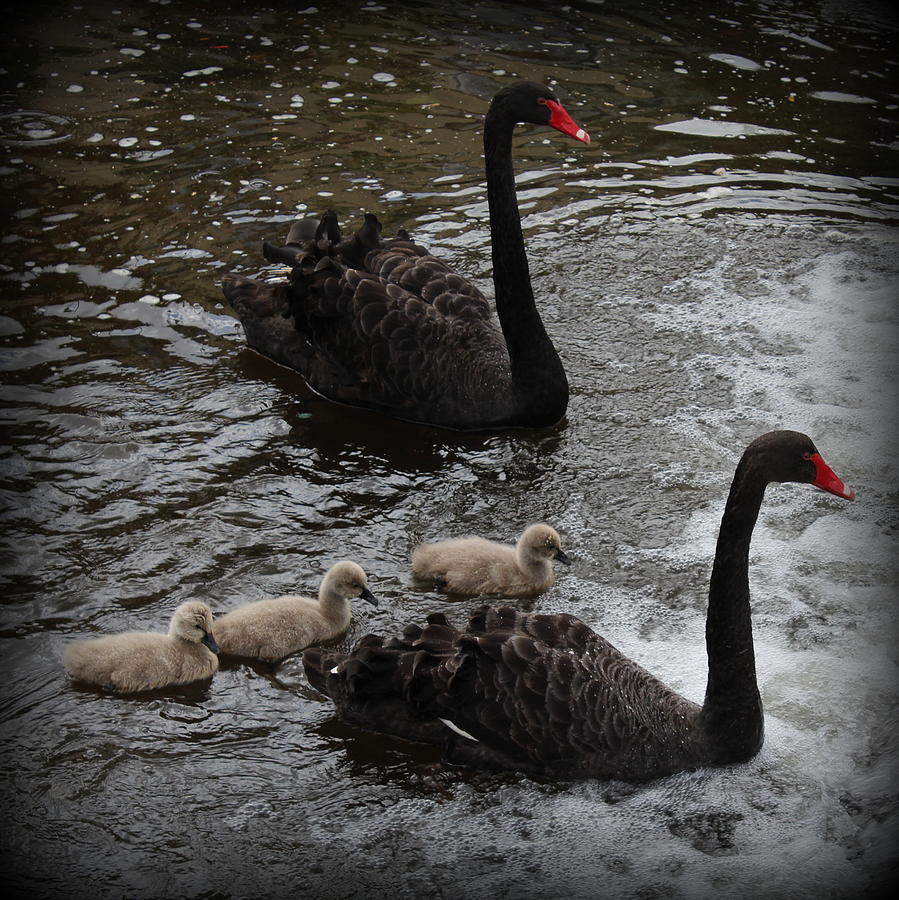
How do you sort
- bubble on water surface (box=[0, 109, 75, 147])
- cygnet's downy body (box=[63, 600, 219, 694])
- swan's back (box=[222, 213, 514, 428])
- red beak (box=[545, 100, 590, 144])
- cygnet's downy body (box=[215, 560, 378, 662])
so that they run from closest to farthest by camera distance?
cygnet's downy body (box=[63, 600, 219, 694]) < cygnet's downy body (box=[215, 560, 378, 662]) < red beak (box=[545, 100, 590, 144]) < swan's back (box=[222, 213, 514, 428]) < bubble on water surface (box=[0, 109, 75, 147])

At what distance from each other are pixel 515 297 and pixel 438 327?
41cm

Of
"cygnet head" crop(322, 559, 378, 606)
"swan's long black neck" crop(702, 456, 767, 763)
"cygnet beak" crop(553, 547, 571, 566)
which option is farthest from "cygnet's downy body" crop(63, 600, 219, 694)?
"swan's long black neck" crop(702, 456, 767, 763)

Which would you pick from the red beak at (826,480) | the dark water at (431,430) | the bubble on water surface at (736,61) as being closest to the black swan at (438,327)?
the dark water at (431,430)

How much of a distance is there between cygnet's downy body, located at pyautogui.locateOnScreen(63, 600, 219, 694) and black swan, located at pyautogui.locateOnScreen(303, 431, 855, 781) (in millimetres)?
607

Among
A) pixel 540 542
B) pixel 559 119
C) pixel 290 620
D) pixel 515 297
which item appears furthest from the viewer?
pixel 515 297

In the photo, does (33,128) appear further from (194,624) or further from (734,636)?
(734,636)

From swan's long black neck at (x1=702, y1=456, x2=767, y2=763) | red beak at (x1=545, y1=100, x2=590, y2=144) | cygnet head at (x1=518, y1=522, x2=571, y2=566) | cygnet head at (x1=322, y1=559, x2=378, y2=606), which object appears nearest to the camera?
swan's long black neck at (x1=702, y1=456, x2=767, y2=763)

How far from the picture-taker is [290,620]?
14.3 feet

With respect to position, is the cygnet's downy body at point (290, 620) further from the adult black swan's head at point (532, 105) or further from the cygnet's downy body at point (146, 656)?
the adult black swan's head at point (532, 105)

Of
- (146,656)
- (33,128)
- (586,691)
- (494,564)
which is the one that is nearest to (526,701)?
(586,691)

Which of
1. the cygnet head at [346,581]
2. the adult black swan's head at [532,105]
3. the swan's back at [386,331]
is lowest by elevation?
the cygnet head at [346,581]

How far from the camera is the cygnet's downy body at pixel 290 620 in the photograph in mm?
4305

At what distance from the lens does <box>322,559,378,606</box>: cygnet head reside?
4.41 meters

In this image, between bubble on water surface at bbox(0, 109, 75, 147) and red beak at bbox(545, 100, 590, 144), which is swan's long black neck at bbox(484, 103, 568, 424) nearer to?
red beak at bbox(545, 100, 590, 144)
